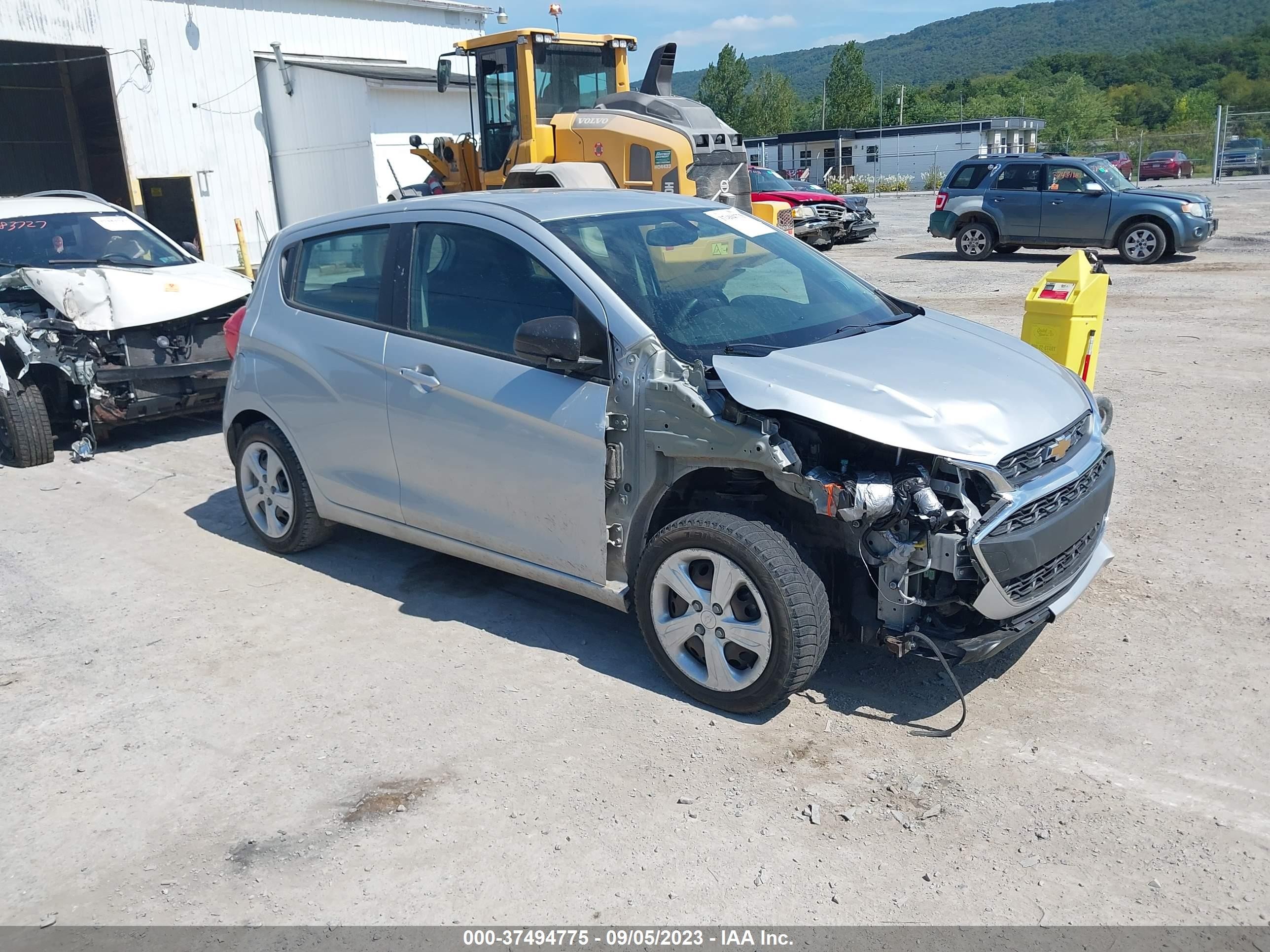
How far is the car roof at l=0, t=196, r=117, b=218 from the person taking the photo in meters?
8.95

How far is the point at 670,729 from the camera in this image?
3916mm

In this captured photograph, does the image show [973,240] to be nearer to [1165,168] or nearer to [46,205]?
[46,205]

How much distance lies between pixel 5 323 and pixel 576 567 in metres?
5.88

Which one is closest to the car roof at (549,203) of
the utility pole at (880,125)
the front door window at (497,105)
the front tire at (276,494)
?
the front tire at (276,494)

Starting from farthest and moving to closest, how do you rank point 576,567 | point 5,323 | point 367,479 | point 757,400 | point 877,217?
point 877,217 < point 5,323 < point 367,479 < point 576,567 < point 757,400

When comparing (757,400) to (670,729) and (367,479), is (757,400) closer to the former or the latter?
(670,729)

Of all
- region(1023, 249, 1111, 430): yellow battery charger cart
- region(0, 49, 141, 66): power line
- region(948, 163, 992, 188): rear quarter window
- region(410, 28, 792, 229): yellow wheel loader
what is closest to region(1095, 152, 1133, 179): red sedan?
region(948, 163, 992, 188): rear quarter window

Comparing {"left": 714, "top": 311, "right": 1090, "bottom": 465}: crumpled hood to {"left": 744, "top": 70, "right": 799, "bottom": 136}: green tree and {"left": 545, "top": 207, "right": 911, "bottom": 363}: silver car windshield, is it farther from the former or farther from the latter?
{"left": 744, "top": 70, "right": 799, "bottom": 136}: green tree

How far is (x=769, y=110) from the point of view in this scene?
94.4 m

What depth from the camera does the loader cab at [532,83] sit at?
1413 cm

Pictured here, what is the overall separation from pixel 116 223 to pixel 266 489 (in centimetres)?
485

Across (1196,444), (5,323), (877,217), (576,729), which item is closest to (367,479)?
(576,729)

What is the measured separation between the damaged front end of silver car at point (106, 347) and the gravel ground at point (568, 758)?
2272 millimetres

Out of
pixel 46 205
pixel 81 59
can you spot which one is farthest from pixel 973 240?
pixel 81 59
